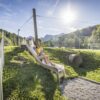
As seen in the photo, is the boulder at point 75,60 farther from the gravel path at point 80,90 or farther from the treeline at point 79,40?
the treeline at point 79,40

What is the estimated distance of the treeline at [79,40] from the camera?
6838 centimetres

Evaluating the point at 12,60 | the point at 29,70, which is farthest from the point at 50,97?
the point at 12,60

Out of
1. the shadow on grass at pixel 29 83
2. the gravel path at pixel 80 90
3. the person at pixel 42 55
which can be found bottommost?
the gravel path at pixel 80 90

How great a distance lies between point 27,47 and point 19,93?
427 inches

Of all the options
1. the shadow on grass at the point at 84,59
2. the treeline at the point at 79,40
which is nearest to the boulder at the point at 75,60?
the shadow on grass at the point at 84,59

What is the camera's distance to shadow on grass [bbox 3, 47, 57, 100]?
1205cm

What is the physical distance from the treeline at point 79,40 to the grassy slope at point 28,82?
26.4m

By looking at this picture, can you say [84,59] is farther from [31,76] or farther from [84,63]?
[31,76]

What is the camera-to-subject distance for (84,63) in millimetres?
23016

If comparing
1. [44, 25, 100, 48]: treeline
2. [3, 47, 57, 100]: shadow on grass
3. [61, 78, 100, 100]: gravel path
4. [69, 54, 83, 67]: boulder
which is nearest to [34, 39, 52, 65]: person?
[3, 47, 57, 100]: shadow on grass

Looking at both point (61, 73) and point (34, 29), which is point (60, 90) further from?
point (34, 29)

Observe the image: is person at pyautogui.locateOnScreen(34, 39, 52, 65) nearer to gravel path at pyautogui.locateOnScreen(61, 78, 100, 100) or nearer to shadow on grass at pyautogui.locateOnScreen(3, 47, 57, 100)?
shadow on grass at pyautogui.locateOnScreen(3, 47, 57, 100)

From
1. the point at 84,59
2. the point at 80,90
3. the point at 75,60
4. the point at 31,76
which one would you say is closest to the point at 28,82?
the point at 31,76

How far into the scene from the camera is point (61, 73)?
Answer: 1645 centimetres
